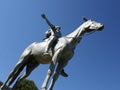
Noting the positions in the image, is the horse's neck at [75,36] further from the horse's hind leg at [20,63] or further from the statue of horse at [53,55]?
the horse's hind leg at [20,63]

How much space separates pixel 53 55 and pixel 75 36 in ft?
4.73

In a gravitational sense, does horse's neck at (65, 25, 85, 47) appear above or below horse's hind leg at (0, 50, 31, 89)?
above

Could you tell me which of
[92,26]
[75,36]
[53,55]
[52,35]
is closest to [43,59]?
[53,55]

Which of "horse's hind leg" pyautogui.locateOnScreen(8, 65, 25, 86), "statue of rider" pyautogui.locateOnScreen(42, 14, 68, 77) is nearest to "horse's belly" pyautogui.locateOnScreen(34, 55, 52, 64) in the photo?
"statue of rider" pyautogui.locateOnScreen(42, 14, 68, 77)

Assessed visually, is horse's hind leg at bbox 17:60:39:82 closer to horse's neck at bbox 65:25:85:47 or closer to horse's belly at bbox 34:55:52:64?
horse's belly at bbox 34:55:52:64

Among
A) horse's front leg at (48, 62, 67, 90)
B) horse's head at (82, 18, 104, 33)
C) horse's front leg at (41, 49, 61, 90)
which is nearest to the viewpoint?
horse's front leg at (41, 49, 61, 90)

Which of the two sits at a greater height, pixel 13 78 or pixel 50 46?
pixel 50 46

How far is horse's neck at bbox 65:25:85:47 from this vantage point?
581 inches

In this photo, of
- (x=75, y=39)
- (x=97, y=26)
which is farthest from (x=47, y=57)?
(x=97, y=26)

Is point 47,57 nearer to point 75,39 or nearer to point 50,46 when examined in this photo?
point 50,46

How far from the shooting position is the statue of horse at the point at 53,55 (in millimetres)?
14228

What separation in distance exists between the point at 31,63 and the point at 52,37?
1910 millimetres

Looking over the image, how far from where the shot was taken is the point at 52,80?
14320 millimetres

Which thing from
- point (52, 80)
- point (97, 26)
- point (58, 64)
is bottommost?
point (52, 80)
